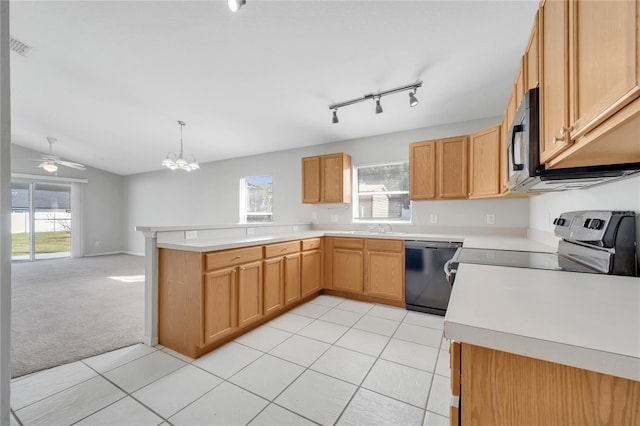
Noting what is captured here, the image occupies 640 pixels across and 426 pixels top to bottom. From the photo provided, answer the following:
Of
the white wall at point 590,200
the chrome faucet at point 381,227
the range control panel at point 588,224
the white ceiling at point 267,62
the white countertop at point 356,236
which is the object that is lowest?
the white countertop at point 356,236

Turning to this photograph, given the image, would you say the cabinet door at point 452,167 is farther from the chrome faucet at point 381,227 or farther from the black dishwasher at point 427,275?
the chrome faucet at point 381,227

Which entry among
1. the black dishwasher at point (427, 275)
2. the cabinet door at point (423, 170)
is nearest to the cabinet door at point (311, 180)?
the cabinet door at point (423, 170)

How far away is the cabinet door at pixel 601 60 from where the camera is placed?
0.59 meters

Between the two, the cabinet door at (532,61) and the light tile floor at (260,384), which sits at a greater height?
the cabinet door at (532,61)

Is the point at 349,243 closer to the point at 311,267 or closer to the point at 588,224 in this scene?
the point at 311,267

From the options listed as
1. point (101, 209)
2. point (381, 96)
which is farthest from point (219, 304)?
point (101, 209)

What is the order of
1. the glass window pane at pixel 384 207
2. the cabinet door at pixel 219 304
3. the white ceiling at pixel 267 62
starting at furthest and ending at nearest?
the glass window pane at pixel 384 207 → the cabinet door at pixel 219 304 → the white ceiling at pixel 267 62

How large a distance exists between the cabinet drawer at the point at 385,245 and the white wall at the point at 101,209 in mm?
8353

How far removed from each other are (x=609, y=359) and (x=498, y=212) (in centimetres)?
320

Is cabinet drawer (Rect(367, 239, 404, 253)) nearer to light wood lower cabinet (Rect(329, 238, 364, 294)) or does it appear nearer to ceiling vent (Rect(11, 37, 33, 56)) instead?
light wood lower cabinet (Rect(329, 238, 364, 294))

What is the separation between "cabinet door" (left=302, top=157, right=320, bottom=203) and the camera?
4.09 metres

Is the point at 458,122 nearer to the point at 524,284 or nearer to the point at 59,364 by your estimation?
the point at 524,284

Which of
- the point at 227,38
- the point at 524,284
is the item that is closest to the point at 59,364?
the point at 227,38

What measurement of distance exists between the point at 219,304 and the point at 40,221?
25.6 feet
